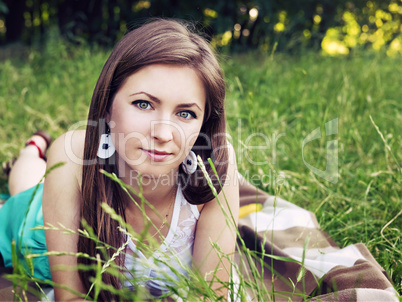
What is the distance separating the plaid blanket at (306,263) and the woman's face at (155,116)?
33 centimetres

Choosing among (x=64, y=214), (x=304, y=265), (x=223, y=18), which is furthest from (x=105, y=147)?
(x=223, y=18)

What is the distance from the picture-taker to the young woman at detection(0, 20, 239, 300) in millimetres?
1386

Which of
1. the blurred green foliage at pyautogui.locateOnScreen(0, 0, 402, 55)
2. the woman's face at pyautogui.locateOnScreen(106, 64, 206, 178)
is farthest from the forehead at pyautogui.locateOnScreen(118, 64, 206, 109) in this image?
the blurred green foliage at pyautogui.locateOnScreen(0, 0, 402, 55)

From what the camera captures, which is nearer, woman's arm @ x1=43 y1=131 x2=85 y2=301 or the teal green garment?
woman's arm @ x1=43 y1=131 x2=85 y2=301

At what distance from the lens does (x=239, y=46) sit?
6.06m

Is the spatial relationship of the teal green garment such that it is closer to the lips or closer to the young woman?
the young woman

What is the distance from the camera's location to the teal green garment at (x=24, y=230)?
1.92m

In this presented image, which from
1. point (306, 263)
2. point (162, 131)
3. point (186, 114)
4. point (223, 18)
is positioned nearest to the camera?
point (162, 131)

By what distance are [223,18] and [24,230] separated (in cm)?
416

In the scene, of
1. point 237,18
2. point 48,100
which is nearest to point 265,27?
point 237,18

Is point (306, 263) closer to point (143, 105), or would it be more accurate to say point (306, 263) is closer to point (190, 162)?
point (190, 162)

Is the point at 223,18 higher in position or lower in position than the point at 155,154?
higher

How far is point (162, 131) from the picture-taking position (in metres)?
1.35

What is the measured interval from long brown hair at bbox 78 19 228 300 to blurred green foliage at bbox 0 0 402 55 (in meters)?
4.06
